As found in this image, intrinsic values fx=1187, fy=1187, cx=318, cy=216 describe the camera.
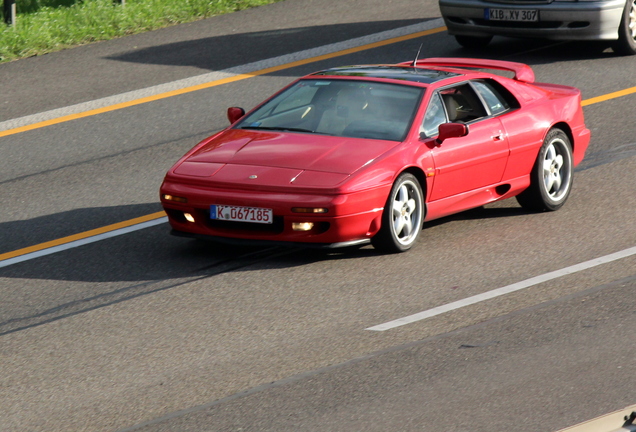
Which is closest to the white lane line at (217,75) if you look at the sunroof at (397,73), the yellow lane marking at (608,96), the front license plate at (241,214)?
the yellow lane marking at (608,96)

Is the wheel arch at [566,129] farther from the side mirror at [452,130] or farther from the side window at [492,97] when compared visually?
the side mirror at [452,130]

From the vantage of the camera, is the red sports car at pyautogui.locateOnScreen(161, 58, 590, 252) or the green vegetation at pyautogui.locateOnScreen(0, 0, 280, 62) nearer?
the red sports car at pyautogui.locateOnScreen(161, 58, 590, 252)

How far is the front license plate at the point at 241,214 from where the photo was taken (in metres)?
8.32

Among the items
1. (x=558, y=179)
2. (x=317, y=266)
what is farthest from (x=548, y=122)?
(x=317, y=266)

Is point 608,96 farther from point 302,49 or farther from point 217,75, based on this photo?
point 217,75

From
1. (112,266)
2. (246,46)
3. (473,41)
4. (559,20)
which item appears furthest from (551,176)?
(246,46)

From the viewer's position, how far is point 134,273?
8430mm

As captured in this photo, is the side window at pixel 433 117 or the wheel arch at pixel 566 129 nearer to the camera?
the side window at pixel 433 117

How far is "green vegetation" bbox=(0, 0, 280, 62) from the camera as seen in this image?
52.6 feet

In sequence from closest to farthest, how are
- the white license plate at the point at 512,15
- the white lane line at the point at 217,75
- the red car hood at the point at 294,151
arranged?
the red car hood at the point at 294,151
the white lane line at the point at 217,75
the white license plate at the point at 512,15

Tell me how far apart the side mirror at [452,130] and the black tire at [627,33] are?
23.3ft

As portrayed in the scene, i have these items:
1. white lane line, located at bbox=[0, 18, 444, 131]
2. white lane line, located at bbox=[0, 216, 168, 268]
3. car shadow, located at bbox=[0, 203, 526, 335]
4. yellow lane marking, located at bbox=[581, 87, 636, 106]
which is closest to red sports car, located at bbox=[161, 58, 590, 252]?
car shadow, located at bbox=[0, 203, 526, 335]

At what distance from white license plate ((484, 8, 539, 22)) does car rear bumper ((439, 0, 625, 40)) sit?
0.13ft

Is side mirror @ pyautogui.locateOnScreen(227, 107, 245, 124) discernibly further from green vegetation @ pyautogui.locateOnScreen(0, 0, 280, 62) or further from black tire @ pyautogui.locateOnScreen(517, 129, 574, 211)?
green vegetation @ pyautogui.locateOnScreen(0, 0, 280, 62)
